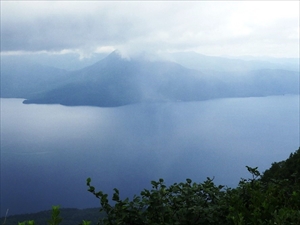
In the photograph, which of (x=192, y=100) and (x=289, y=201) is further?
(x=192, y=100)

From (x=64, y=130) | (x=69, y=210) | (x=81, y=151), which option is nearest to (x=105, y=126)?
(x=64, y=130)

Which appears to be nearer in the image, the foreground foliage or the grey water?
the foreground foliage

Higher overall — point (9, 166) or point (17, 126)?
point (17, 126)

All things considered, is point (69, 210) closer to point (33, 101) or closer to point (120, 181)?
point (120, 181)

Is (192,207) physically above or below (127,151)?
below

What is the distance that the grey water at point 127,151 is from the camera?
59.7 m

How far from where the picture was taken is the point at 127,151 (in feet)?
253

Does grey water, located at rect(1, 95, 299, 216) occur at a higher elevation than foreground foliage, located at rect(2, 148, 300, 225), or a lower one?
higher

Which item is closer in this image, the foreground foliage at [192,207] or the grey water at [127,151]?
the foreground foliage at [192,207]

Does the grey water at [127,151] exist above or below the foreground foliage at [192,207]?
above

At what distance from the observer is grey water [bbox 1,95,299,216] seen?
59.7 m

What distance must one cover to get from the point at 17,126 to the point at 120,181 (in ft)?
214

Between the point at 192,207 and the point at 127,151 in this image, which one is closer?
the point at 192,207

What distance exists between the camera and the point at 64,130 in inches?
3981
